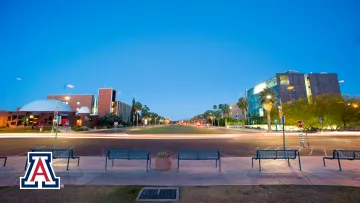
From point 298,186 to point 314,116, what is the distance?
5687cm

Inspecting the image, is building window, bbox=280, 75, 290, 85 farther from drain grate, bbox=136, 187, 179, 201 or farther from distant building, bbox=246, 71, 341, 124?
drain grate, bbox=136, 187, 179, 201

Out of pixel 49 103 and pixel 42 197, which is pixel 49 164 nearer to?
pixel 42 197

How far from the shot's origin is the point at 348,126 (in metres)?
58.8

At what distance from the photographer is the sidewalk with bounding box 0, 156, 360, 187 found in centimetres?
697

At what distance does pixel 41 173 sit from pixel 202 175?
19.6 feet

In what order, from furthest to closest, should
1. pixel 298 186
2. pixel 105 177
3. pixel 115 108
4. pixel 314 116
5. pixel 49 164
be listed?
pixel 115 108 → pixel 314 116 → pixel 105 177 → pixel 298 186 → pixel 49 164

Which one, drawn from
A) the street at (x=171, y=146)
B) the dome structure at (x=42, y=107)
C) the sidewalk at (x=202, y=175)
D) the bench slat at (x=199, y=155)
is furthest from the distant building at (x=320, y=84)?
the dome structure at (x=42, y=107)

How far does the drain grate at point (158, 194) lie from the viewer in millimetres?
5492

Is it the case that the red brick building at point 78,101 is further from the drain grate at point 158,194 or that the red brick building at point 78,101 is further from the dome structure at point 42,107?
the drain grate at point 158,194

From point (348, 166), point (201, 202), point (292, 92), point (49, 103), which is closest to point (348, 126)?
point (292, 92)

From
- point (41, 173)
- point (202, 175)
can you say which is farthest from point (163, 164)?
point (41, 173)

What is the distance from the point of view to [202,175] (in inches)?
312

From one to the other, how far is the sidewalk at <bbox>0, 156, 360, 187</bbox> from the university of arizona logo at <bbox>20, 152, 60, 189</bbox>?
3.00 meters

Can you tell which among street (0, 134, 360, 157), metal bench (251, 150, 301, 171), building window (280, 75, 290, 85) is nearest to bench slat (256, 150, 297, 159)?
metal bench (251, 150, 301, 171)
